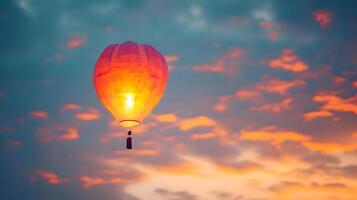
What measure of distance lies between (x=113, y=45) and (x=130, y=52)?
3.62 feet

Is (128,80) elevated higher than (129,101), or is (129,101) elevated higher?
(128,80)

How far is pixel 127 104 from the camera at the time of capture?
2962 centimetres

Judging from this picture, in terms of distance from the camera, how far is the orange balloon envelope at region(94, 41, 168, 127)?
29609 millimetres

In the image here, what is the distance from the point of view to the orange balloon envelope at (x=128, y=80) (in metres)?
29.6

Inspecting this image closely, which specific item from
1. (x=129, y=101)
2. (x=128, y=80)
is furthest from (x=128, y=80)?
(x=129, y=101)

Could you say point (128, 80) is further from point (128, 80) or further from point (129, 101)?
point (129, 101)

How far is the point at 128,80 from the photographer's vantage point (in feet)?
96.9

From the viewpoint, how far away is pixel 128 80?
96.9 ft

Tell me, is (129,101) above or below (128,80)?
below

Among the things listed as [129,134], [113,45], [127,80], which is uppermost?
[113,45]

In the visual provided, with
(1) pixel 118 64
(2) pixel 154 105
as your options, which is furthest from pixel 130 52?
(2) pixel 154 105

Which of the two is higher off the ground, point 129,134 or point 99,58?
point 99,58

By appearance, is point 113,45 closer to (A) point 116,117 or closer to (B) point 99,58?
(B) point 99,58

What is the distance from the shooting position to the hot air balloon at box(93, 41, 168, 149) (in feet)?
97.1
